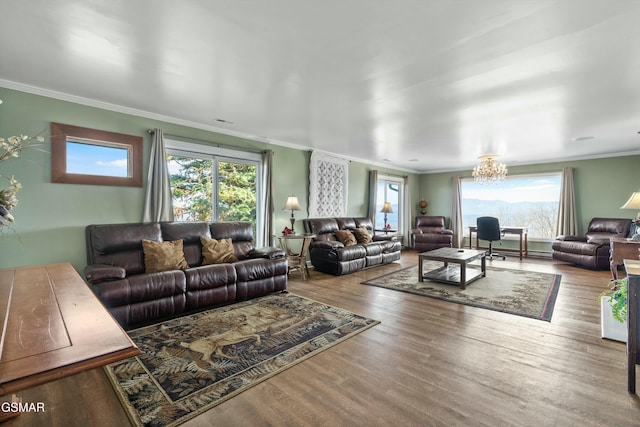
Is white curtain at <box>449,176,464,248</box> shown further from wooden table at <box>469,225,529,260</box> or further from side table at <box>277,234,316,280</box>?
side table at <box>277,234,316,280</box>

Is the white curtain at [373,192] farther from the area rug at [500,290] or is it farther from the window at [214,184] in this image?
the window at [214,184]

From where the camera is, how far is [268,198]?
5.12m

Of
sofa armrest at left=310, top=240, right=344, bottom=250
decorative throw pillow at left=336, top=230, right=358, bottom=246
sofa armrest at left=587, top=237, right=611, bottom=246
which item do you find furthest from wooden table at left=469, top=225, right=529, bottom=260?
sofa armrest at left=310, top=240, right=344, bottom=250

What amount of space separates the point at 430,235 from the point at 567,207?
3108 millimetres

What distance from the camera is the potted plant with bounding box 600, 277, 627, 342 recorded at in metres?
2.35

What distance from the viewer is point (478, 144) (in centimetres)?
549

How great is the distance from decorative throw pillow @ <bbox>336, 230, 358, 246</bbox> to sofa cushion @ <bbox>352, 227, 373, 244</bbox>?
245mm

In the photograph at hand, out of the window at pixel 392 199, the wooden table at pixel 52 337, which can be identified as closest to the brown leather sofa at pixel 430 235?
the window at pixel 392 199

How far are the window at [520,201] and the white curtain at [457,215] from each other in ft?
0.84

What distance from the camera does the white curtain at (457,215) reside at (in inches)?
342

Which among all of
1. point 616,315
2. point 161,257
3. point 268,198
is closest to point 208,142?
point 268,198

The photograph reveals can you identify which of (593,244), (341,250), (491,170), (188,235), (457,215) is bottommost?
(341,250)

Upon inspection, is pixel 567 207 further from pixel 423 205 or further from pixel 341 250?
pixel 341 250

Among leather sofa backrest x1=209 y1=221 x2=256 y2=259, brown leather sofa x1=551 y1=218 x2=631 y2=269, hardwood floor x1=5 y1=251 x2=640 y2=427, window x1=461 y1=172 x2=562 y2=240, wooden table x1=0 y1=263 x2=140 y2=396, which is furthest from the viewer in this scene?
window x1=461 y1=172 x2=562 y2=240
